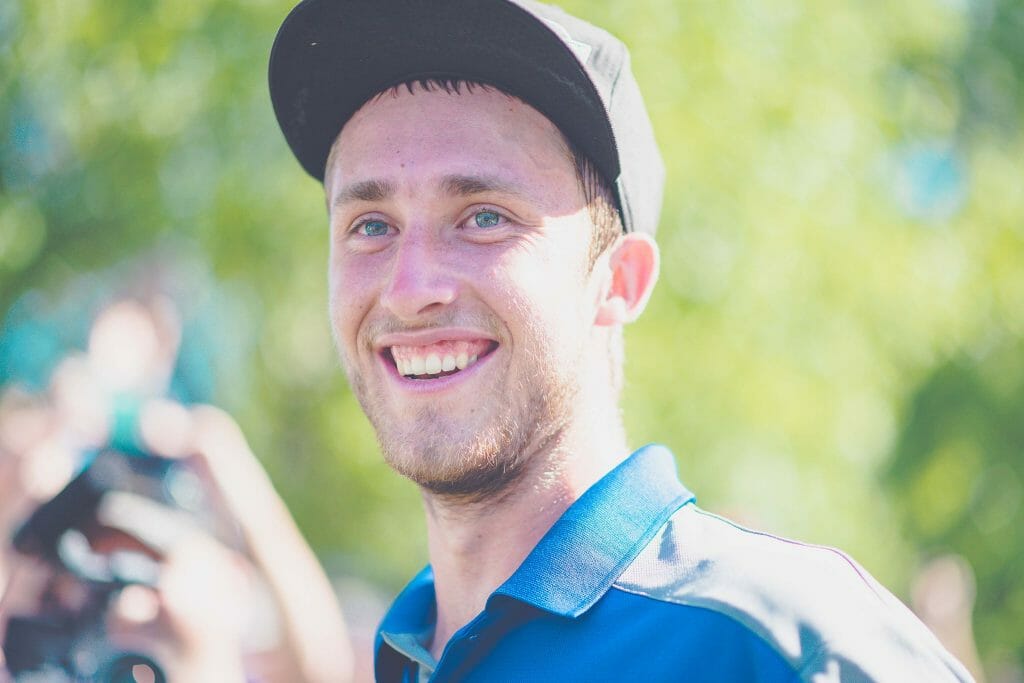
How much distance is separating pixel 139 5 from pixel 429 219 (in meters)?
3.62

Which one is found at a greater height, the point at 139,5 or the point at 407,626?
the point at 139,5

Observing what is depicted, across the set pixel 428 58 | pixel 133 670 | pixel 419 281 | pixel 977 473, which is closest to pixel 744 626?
pixel 419 281

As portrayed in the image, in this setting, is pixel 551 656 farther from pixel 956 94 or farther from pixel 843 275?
pixel 956 94

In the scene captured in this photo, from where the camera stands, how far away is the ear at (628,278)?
207 centimetres

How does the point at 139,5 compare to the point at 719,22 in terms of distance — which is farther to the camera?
the point at 719,22

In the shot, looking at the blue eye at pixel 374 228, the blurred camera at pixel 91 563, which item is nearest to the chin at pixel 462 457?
the blue eye at pixel 374 228

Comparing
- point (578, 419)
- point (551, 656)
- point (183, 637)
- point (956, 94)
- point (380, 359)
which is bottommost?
point (183, 637)

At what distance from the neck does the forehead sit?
441mm

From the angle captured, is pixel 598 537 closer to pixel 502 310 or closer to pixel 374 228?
pixel 502 310

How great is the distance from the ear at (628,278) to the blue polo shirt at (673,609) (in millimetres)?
283

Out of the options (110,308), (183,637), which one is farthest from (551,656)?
(110,308)

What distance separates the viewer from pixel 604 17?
534 cm

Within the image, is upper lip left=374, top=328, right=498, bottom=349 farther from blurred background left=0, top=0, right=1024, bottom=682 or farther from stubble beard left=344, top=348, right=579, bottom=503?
blurred background left=0, top=0, right=1024, bottom=682

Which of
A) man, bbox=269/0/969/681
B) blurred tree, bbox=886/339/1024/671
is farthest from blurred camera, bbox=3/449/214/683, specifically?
blurred tree, bbox=886/339/1024/671
